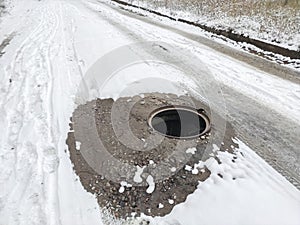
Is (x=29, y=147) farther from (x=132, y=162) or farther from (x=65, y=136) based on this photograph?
(x=132, y=162)

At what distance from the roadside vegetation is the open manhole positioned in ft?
16.0

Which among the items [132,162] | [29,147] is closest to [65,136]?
[29,147]

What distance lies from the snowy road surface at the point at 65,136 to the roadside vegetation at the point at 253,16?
1.88 metres

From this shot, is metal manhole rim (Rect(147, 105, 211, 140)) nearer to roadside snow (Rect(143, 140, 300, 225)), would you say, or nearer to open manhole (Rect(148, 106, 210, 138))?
→ open manhole (Rect(148, 106, 210, 138))

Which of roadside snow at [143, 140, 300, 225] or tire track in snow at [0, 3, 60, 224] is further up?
tire track in snow at [0, 3, 60, 224]

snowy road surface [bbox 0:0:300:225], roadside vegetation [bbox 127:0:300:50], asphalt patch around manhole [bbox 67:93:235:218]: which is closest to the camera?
snowy road surface [bbox 0:0:300:225]

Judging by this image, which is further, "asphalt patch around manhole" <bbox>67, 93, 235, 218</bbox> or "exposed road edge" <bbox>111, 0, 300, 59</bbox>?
"exposed road edge" <bbox>111, 0, 300, 59</bbox>

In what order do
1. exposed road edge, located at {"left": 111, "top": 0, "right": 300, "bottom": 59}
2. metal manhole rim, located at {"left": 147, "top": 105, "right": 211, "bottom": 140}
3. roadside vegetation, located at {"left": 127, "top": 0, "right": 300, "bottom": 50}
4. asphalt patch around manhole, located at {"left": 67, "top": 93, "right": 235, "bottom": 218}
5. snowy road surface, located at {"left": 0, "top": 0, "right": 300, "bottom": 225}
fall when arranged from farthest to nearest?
roadside vegetation, located at {"left": 127, "top": 0, "right": 300, "bottom": 50} → exposed road edge, located at {"left": 111, "top": 0, "right": 300, "bottom": 59} → metal manhole rim, located at {"left": 147, "top": 105, "right": 211, "bottom": 140} → asphalt patch around manhole, located at {"left": 67, "top": 93, "right": 235, "bottom": 218} → snowy road surface, located at {"left": 0, "top": 0, "right": 300, "bottom": 225}

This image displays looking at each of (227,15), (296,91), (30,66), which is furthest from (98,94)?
(227,15)

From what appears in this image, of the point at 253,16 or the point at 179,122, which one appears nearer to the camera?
the point at 179,122

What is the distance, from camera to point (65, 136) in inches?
156

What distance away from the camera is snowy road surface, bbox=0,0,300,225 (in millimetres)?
2799

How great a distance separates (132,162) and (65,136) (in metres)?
1.17

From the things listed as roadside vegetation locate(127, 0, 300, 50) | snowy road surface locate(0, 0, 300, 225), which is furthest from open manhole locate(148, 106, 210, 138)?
roadside vegetation locate(127, 0, 300, 50)
